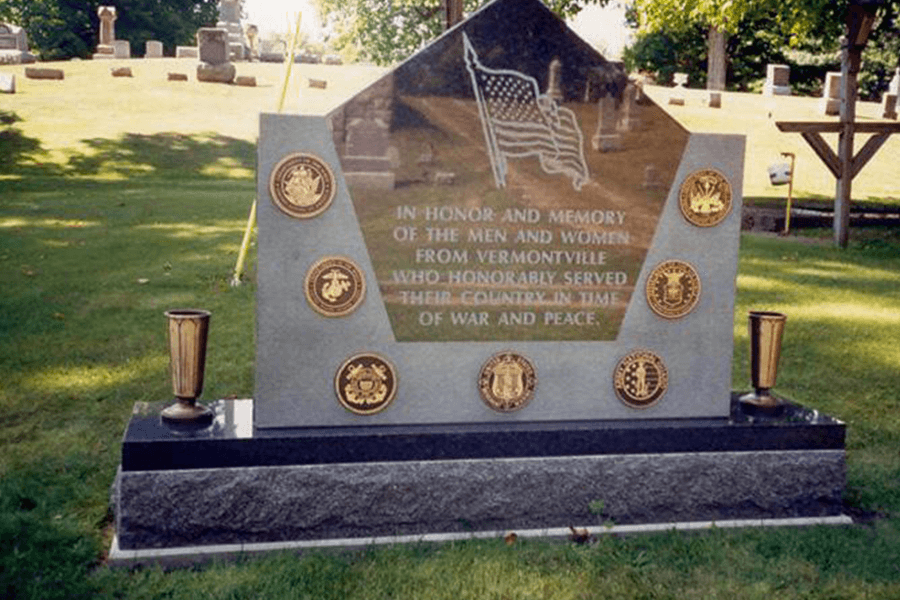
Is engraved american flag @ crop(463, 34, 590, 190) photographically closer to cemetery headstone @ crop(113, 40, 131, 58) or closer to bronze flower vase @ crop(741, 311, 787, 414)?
bronze flower vase @ crop(741, 311, 787, 414)

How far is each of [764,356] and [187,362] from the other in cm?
283

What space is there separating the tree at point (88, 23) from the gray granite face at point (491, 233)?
162 ft

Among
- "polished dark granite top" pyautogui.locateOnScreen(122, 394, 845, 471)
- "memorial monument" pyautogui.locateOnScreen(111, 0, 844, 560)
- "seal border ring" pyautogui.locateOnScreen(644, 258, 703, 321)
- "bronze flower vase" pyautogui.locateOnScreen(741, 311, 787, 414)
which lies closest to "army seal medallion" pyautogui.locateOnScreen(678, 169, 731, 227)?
"memorial monument" pyautogui.locateOnScreen(111, 0, 844, 560)

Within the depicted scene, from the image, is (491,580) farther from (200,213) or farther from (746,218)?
(746,218)

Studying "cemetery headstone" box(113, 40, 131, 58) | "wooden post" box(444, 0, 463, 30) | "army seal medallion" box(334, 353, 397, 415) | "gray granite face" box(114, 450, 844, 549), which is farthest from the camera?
"cemetery headstone" box(113, 40, 131, 58)

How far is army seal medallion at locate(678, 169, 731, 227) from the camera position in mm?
4680

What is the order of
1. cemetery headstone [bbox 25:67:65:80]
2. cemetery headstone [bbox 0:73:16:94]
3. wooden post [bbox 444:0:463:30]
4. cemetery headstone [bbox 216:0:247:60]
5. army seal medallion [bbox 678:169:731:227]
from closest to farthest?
army seal medallion [bbox 678:169:731:227], wooden post [bbox 444:0:463:30], cemetery headstone [bbox 0:73:16:94], cemetery headstone [bbox 25:67:65:80], cemetery headstone [bbox 216:0:247:60]

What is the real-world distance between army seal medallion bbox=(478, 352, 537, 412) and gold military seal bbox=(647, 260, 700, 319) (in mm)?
715

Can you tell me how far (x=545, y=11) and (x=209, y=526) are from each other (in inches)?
109

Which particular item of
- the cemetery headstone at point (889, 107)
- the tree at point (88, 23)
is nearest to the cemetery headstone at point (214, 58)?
the cemetery headstone at point (889, 107)

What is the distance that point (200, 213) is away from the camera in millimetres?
14477

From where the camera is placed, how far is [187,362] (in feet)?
14.3

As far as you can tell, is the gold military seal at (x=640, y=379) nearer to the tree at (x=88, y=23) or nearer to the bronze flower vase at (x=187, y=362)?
the bronze flower vase at (x=187, y=362)

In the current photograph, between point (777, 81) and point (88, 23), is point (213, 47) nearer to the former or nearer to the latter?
point (777, 81)
